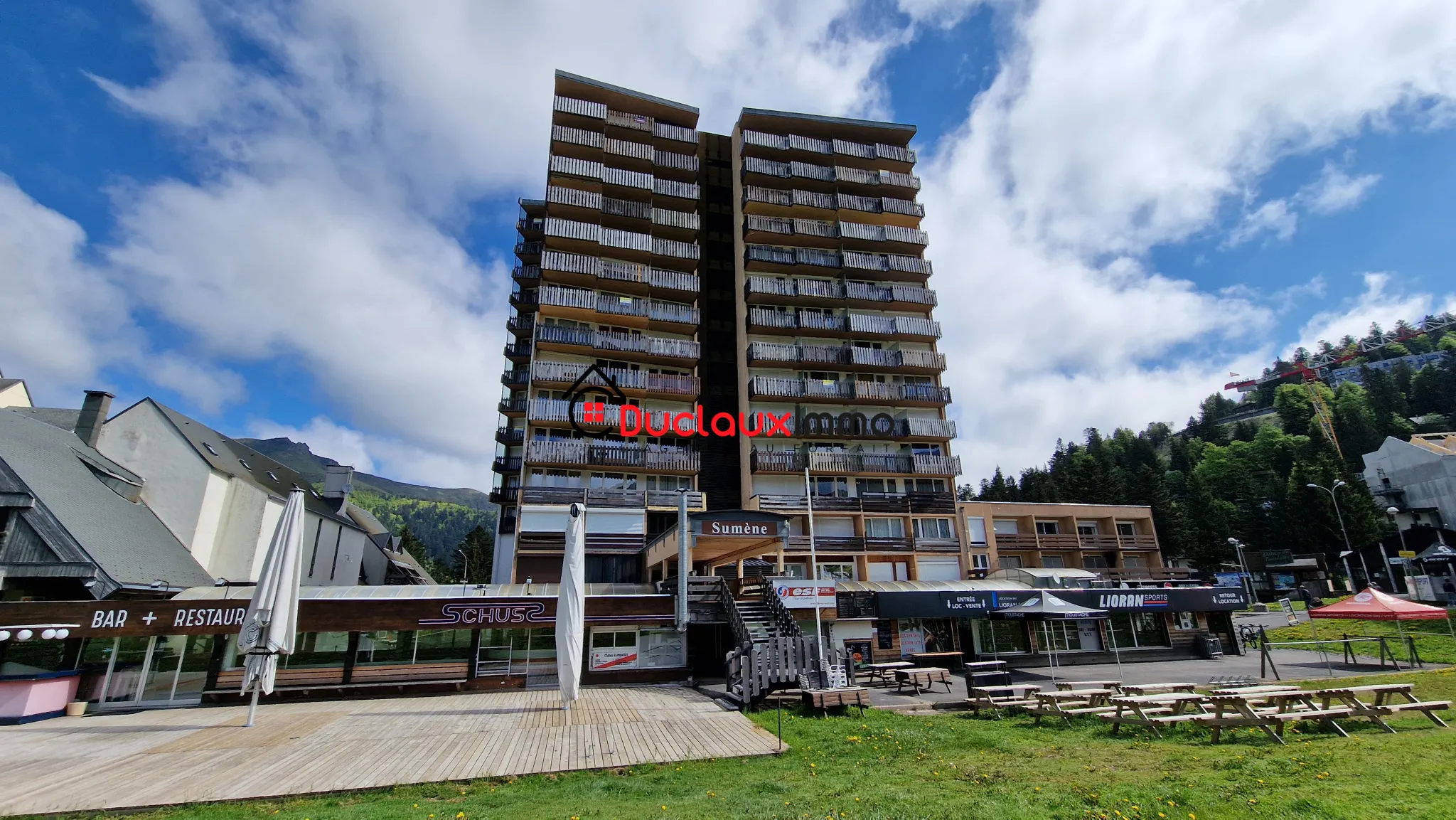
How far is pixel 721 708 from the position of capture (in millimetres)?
15633

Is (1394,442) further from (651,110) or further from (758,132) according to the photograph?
(651,110)

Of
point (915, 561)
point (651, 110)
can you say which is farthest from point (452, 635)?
point (651, 110)

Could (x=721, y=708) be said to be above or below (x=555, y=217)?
below

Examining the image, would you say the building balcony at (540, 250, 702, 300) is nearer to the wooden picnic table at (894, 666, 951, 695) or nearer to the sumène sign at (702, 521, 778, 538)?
the sumène sign at (702, 521, 778, 538)

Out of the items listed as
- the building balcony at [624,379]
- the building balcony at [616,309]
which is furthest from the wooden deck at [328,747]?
the building balcony at [616,309]

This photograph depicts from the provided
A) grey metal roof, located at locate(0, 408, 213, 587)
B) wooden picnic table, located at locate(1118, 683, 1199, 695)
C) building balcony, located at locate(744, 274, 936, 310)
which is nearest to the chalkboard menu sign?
wooden picnic table, located at locate(1118, 683, 1199, 695)

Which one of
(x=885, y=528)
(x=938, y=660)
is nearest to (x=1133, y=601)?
(x=938, y=660)

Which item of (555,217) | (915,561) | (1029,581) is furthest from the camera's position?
(555,217)

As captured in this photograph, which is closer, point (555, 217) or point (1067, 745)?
point (1067, 745)

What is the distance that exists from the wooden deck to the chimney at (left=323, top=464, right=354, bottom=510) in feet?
109

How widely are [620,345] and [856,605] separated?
19723 mm

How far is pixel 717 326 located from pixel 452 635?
27.6 m

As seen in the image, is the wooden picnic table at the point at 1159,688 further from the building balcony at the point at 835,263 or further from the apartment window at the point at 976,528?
the building balcony at the point at 835,263

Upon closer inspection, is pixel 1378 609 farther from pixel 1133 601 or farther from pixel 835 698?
pixel 835 698
